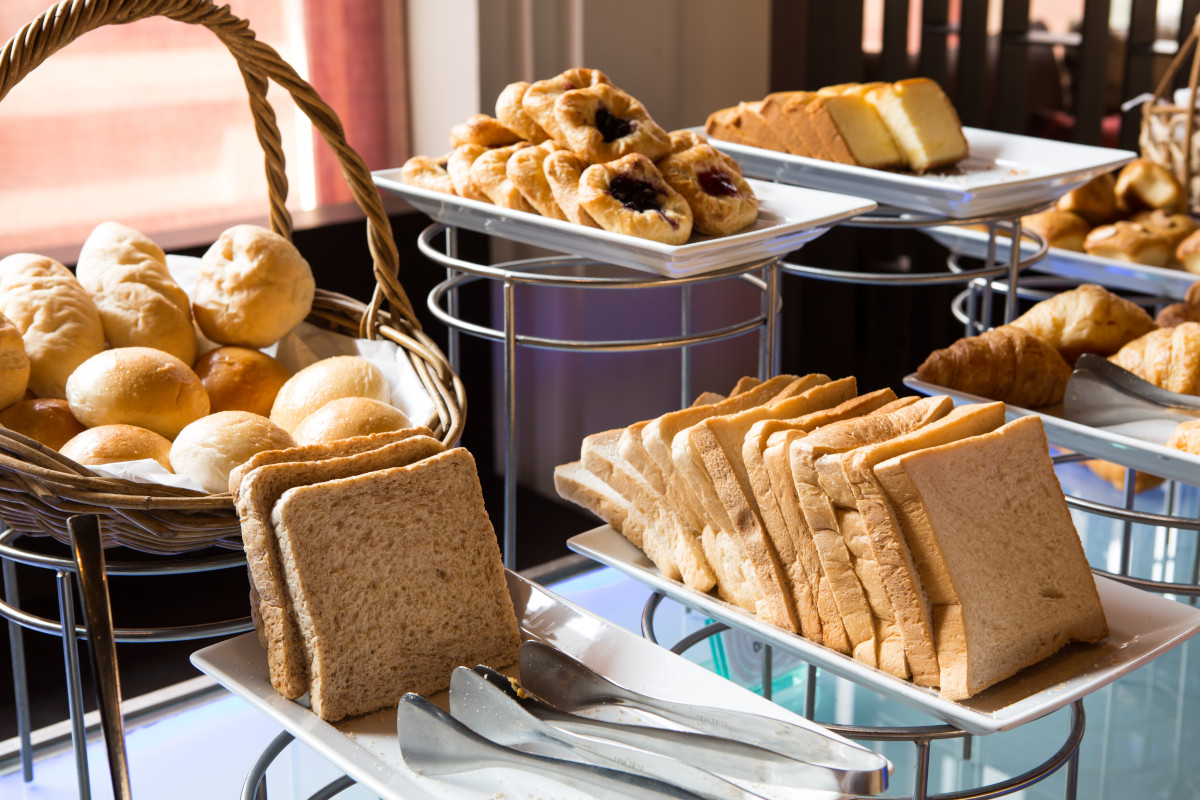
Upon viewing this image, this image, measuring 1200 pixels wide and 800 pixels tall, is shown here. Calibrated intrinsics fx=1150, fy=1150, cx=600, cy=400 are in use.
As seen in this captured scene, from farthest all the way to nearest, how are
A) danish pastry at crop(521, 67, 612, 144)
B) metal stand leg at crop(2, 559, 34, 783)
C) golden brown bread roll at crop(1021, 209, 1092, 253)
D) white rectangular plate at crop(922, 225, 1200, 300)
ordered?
golden brown bread roll at crop(1021, 209, 1092, 253)
white rectangular plate at crop(922, 225, 1200, 300)
metal stand leg at crop(2, 559, 34, 783)
danish pastry at crop(521, 67, 612, 144)

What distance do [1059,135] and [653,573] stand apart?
6.35 feet

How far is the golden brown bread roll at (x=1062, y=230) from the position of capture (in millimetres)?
1708

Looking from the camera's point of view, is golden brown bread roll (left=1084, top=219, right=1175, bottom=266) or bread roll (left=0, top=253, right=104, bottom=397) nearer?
bread roll (left=0, top=253, right=104, bottom=397)

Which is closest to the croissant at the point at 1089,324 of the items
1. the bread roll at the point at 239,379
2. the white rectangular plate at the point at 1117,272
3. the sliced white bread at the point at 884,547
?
the white rectangular plate at the point at 1117,272

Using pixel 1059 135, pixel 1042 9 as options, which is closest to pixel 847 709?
pixel 1059 135

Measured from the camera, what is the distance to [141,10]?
34.1 inches

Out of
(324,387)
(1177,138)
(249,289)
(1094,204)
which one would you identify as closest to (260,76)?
(249,289)

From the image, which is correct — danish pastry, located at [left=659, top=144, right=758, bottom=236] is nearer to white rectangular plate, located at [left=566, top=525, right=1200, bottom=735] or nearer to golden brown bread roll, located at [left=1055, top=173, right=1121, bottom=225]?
white rectangular plate, located at [left=566, top=525, right=1200, bottom=735]

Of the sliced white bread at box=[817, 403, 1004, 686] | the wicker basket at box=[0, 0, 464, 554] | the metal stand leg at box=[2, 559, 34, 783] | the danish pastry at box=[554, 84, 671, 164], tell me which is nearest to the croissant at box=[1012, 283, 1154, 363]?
the danish pastry at box=[554, 84, 671, 164]

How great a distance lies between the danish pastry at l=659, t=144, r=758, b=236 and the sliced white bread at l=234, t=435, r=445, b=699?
0.50 metres

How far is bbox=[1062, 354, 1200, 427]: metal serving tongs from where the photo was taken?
1.07m

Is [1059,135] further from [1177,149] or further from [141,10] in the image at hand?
[141,10]

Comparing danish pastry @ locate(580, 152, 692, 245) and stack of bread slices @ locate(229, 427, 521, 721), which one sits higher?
danish pastry @ locate(580, 152, 692, 245)

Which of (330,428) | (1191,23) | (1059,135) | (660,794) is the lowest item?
(660,794)
